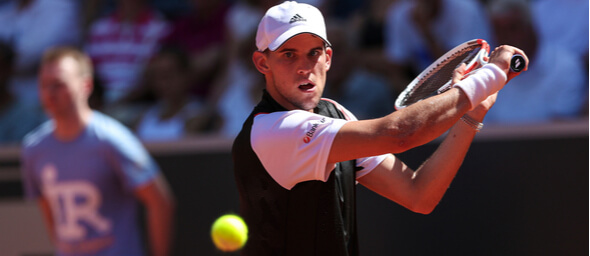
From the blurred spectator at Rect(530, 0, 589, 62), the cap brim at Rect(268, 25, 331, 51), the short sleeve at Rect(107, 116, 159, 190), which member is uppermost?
the blurred spectator at Rect(530, 0, 589, 62)

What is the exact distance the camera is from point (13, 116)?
291 inches

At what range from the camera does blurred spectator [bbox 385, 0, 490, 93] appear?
19.4 feet

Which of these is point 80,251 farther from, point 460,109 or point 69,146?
point 460,109

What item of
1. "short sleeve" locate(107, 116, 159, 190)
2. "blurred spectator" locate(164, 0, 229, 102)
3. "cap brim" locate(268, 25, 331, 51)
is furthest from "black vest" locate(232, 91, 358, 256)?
"blurred spectator" locate(164, 0, 229, 102)

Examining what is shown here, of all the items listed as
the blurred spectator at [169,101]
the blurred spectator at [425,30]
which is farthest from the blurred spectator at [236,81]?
the blurred spectator at [425,30]

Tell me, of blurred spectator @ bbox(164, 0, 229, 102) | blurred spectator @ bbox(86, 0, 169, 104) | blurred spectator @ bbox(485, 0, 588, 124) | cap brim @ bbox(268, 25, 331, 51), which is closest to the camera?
cap brim @ bbox(268, 25, 331, 51)

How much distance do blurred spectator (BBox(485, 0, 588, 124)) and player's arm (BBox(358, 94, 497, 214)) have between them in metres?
2.79

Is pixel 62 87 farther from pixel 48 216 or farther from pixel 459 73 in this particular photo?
pixel 459 73

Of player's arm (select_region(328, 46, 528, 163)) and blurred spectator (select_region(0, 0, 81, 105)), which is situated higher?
blurred spectator (select_region(0, 0, 81, 105))

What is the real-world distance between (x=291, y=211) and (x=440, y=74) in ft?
2.92

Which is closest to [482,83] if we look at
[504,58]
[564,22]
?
[504,58]

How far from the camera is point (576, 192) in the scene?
527 cm

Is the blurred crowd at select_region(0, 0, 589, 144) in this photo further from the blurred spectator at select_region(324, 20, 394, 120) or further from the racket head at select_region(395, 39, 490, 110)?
the racket head at select_region(395, 39, 490, 110)

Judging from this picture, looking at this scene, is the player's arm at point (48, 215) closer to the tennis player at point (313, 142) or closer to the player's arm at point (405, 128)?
the tennis player at point (313, 142)
